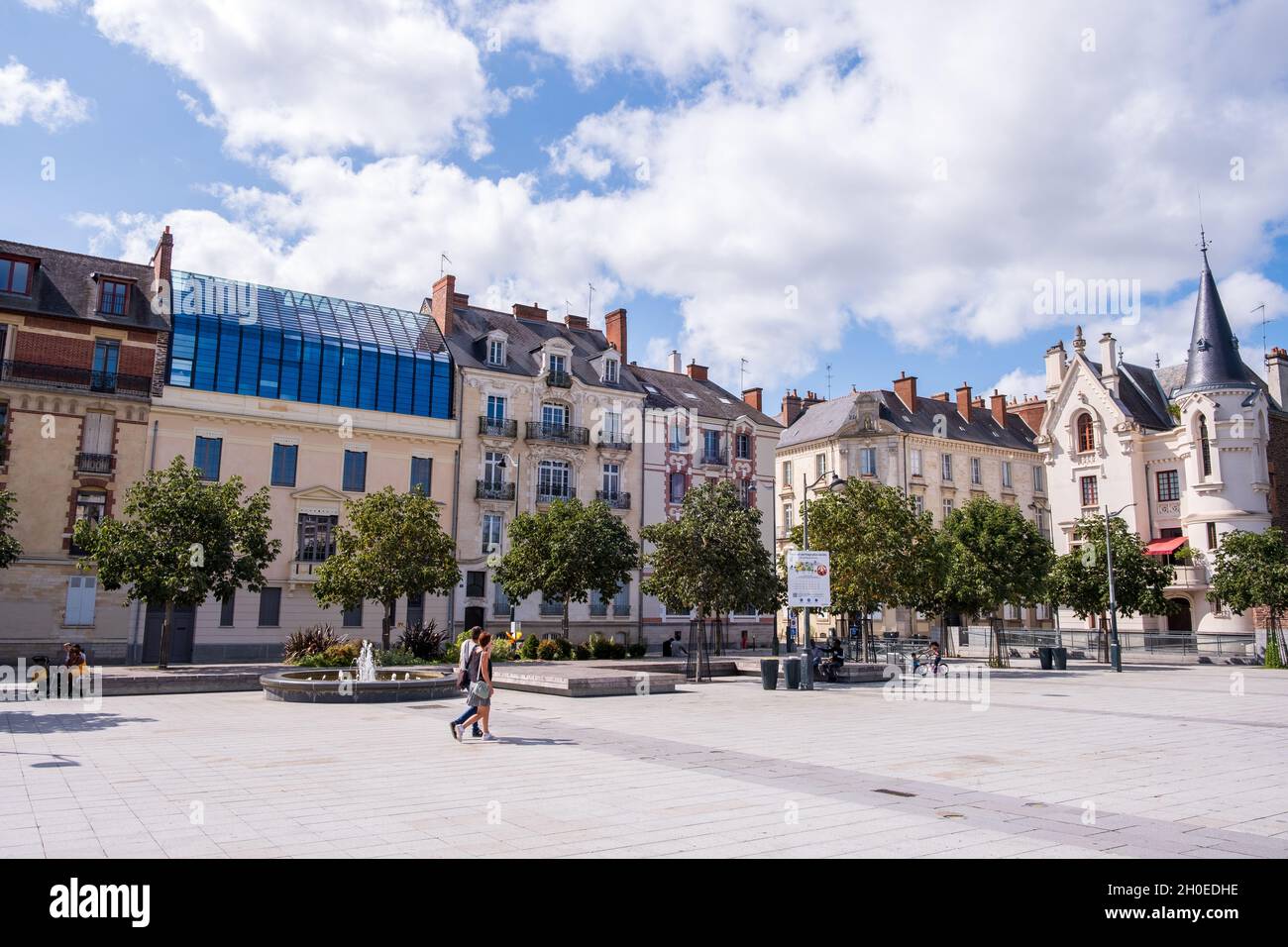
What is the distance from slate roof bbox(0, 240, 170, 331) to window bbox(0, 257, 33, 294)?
0.21 metres

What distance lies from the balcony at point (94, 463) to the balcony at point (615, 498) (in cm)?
2138

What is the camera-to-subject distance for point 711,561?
28.3m

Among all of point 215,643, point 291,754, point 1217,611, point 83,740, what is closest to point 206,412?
point 215,643

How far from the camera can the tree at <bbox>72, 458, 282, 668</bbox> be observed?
25031 mm

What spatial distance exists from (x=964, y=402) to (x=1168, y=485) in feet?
46.7

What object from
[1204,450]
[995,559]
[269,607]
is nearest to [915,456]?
[1204,450]

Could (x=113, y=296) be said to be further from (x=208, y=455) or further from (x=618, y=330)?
(x=618, y=330)

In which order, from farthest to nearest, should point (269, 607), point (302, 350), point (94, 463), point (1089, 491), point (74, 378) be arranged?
point (1089, 491) → point (302, 350) → point (269, 607) → point (74, 378) → point (94, 463)

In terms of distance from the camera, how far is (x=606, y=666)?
1172 inches

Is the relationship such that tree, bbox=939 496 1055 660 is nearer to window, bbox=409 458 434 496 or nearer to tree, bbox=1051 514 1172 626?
tree, bbox=1051 514 1172 626

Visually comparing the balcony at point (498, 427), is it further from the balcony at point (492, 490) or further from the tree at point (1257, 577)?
the tree at point (1257, 577)

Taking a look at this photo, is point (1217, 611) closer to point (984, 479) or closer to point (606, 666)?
point (984, 479)

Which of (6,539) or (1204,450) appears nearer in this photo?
(6,539)

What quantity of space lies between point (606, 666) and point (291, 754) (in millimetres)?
17734
